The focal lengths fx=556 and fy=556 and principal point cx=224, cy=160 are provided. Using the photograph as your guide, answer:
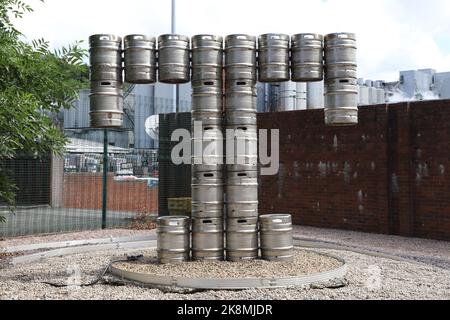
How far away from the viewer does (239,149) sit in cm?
781

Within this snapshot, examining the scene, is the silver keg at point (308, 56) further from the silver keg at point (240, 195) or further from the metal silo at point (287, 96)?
the metal silo at point (287, 96)

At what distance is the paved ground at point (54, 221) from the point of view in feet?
42.9

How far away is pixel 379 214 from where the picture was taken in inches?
484

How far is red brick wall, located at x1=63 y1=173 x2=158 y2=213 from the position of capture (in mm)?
17003

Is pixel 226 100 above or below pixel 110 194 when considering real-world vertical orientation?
above

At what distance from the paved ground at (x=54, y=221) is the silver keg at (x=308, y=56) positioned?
24.0 ft

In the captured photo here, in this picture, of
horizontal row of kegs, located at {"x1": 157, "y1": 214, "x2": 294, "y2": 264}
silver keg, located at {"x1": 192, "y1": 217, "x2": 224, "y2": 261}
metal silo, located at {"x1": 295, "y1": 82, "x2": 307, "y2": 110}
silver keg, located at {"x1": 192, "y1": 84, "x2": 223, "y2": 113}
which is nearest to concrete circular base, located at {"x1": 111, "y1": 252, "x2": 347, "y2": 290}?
horizontal row of kegs, located at {"x1": 157, "y1": 214, "x2": 294, "y2": 264}

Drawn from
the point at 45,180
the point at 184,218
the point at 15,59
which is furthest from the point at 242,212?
the point at 45,180

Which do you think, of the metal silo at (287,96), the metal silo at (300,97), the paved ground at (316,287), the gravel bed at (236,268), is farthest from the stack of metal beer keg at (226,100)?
the metal silo at (300,97)

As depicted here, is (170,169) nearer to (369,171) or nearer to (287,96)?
(369,171)

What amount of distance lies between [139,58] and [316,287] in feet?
12.7

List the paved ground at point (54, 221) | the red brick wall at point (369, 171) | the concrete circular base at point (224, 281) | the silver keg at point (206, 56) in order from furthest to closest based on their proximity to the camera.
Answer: the paved ground at point (54, 221) → the red brick wall at point (369, 171) → the silver keg at point (206, 56) → the concrete circular base at point (224, 281)

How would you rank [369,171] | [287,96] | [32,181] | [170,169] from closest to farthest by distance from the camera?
[369,171], [170,169], [32,181], [287,96]

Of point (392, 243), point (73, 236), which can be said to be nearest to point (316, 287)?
point (392, 243)
